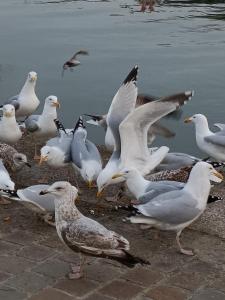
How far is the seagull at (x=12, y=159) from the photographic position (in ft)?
23.0

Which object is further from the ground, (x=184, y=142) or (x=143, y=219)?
(x=143, y=219)

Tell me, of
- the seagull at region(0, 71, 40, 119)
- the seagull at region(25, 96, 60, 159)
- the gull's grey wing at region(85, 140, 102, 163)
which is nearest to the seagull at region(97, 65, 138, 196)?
the gull's grey wing at region(85, 140, 102, 163)

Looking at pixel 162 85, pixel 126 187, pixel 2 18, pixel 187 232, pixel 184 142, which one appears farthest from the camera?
pixel 2 18

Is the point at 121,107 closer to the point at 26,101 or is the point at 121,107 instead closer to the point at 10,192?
the point at 10,192

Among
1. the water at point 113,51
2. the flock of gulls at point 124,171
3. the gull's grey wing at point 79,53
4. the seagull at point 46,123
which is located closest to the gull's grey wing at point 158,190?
the flock of gulls at point 124,171

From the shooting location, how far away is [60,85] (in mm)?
12305

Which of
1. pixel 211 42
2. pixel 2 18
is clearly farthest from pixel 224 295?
pixel 2 18

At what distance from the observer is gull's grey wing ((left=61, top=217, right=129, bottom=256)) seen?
464 cm

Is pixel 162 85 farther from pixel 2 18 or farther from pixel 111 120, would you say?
pixel 2 18

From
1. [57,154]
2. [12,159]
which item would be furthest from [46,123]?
[57,154]

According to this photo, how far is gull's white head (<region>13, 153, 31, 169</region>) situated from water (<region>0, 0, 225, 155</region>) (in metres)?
2.81

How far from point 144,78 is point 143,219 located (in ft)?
25.1

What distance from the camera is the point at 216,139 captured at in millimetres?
7355

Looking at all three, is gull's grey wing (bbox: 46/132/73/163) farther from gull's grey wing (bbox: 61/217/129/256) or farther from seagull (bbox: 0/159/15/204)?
gull's grey wing (bbox: 61/217/129/256)
